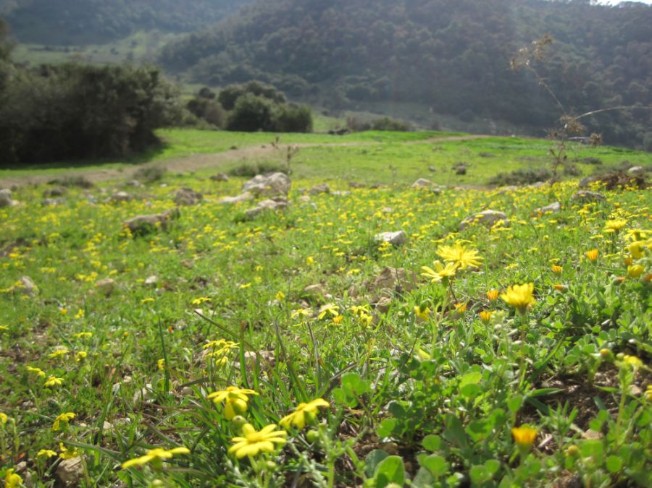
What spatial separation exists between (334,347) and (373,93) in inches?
4008

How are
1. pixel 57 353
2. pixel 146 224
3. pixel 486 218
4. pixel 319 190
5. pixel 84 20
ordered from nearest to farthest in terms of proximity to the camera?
1. pixel 57 353
2. pixel 486 218
3. pixel 146 224
4. pixel 319 190
5. pixel 84 20

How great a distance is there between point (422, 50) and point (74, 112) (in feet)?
A: 318

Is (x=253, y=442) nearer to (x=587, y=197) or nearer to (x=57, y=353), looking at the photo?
(x=57, y=353)

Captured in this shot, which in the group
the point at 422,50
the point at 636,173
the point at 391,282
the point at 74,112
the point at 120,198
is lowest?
the point at 120,198

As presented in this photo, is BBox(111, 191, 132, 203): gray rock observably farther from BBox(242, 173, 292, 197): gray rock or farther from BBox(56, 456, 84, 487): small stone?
BBox(56, 456, 84, 487): small stone

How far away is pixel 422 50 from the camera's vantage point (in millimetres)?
105125

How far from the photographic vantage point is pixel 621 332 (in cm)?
176

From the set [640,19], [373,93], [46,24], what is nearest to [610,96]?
[640,19]

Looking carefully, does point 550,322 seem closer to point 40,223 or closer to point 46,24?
point 40,223

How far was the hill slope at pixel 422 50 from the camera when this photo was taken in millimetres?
80625

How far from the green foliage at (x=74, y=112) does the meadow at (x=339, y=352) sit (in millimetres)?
17009

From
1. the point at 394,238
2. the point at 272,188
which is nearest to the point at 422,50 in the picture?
the point at 272,188

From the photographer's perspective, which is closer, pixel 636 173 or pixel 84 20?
pixel 636 173

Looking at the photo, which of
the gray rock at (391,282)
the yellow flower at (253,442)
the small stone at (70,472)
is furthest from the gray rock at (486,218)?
the yellow flower at (253,442)
